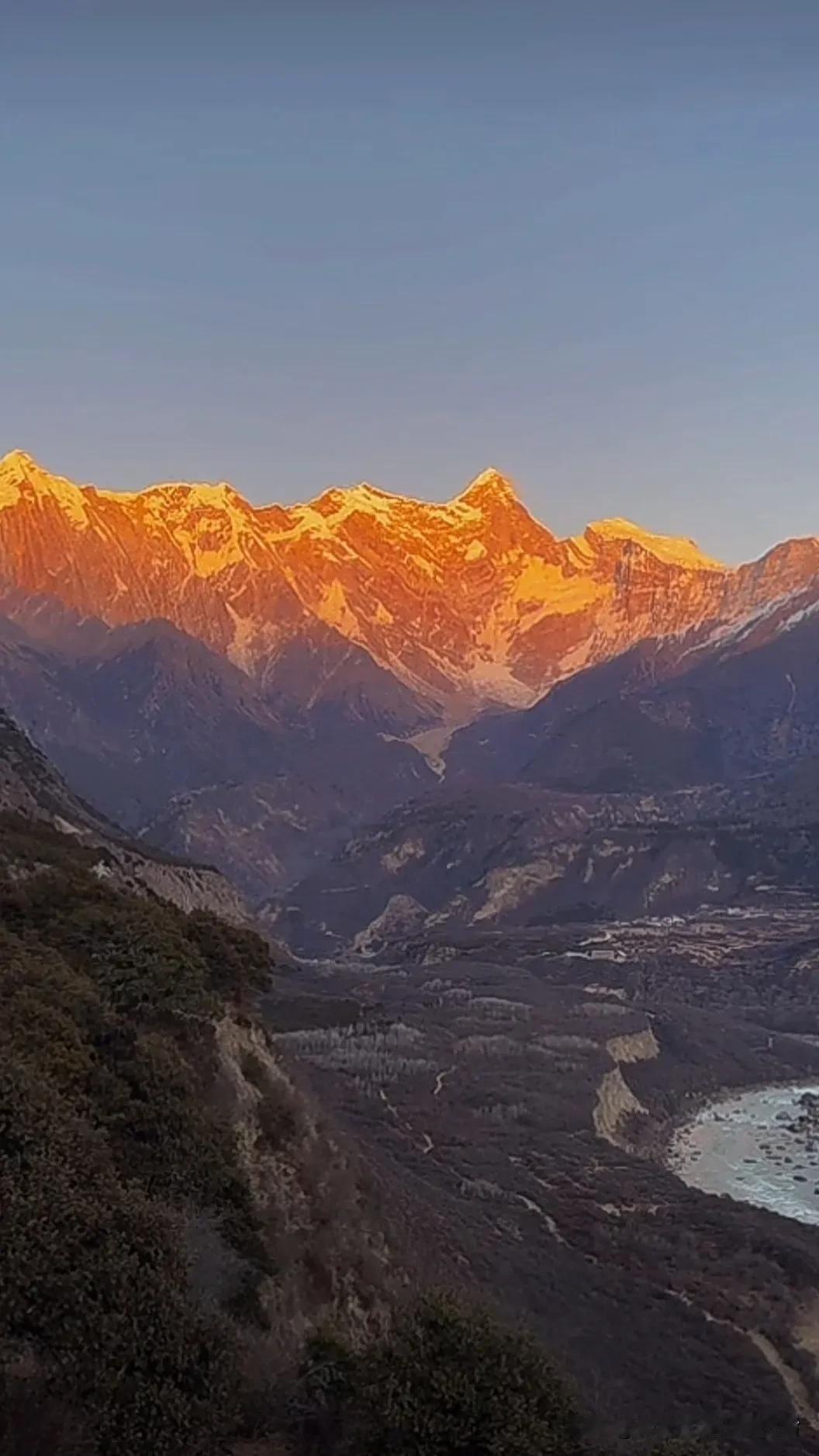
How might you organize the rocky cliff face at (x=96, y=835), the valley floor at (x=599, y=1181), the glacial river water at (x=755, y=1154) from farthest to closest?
the rocky cliff face at (x=96, y=835) → the glacial river water at (x=755, y=1154) → the valley floor at (x=599, y=1181)

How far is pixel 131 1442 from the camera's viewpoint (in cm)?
2169

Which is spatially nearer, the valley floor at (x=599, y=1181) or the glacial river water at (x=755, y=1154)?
the valley floor at (x=599, y=1181)

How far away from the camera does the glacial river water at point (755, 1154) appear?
96250 mm

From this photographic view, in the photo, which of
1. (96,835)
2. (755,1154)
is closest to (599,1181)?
(755,1154)

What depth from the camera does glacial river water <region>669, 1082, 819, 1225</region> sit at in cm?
9625

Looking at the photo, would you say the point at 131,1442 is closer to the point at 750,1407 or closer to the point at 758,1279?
the point at 750,1407

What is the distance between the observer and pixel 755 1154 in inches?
4257

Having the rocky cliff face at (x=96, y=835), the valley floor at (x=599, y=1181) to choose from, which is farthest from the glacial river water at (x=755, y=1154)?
the rocky cliff face at (x=96, y=835)

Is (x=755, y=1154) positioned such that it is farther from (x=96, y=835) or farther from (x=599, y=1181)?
(x=96, y=835)

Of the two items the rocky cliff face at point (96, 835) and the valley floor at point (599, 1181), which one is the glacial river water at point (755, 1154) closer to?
the valley floor at point (599, 1181)

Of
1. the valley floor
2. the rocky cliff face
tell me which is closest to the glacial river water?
the valley floor

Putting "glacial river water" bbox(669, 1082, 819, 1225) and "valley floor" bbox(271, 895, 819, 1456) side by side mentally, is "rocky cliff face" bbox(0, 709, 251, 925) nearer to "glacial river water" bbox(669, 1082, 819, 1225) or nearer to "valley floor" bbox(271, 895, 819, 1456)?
"valley floor" bbox(271, 895, 819, 1456)

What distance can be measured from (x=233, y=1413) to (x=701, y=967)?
593 feet

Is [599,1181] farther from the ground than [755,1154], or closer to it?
farther from the ground
